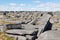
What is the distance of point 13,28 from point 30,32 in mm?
3419

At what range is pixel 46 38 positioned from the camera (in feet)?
59.5

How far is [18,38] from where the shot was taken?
20594 millimetres

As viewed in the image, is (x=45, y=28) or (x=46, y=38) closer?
(x=46, y=38)

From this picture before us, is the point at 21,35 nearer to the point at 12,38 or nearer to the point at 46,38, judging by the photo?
the point at 12,38

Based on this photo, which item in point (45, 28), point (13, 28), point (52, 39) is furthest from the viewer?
point (13, 28)

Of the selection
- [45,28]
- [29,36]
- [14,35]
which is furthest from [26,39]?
[45,28]

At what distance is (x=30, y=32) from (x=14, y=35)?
2.06 metres

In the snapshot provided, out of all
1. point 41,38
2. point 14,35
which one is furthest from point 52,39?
point 14,35

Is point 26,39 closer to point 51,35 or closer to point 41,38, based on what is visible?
point 41,38

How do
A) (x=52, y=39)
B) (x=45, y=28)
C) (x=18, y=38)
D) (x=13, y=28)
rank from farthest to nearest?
(x=13, y=28) → (x=45, y=28) → (x=18, y=38) → (x=52, y=39)

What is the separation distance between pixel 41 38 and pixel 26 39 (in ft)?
6.76

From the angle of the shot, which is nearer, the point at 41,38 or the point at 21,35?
the point at 41,38

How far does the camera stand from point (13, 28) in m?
23.5

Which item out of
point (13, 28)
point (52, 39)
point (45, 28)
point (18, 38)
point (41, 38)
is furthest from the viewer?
point (13, 28)
